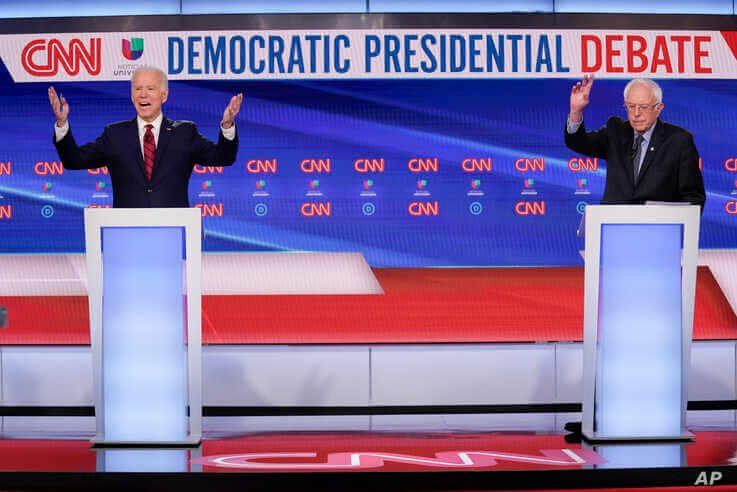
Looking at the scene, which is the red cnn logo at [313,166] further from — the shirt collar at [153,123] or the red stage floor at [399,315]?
the shirt collar at [153,123]

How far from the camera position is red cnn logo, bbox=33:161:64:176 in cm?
462

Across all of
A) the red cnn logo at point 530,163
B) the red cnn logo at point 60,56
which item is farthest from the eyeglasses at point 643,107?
the red cnn logo at point 60,56

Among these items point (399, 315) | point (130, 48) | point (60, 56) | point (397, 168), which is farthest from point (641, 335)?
point (60, 56)

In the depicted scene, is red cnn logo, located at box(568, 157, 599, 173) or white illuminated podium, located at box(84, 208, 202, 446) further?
red cnn logo, located at box(568, 157, 599, 173)

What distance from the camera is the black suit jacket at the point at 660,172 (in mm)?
3037

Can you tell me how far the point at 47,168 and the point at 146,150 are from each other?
73.4 inches

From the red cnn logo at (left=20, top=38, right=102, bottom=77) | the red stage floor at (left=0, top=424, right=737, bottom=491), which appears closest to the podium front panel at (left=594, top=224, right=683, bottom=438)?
the red stage floor at (left=0, top=424, right=737, bottom=491)

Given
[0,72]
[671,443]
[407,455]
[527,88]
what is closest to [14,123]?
[0,72]

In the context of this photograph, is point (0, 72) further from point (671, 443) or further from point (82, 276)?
point (671, 443)

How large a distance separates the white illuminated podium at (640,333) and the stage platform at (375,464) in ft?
0.38

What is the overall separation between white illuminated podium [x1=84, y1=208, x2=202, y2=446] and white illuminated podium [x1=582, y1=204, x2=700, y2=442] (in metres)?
1.36

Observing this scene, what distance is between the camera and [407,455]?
2.68 m

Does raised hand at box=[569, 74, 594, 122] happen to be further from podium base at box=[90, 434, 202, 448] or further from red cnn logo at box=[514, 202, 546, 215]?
podium base at box=[90, 434, 202, 448]

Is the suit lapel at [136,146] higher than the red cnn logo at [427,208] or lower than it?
higher
